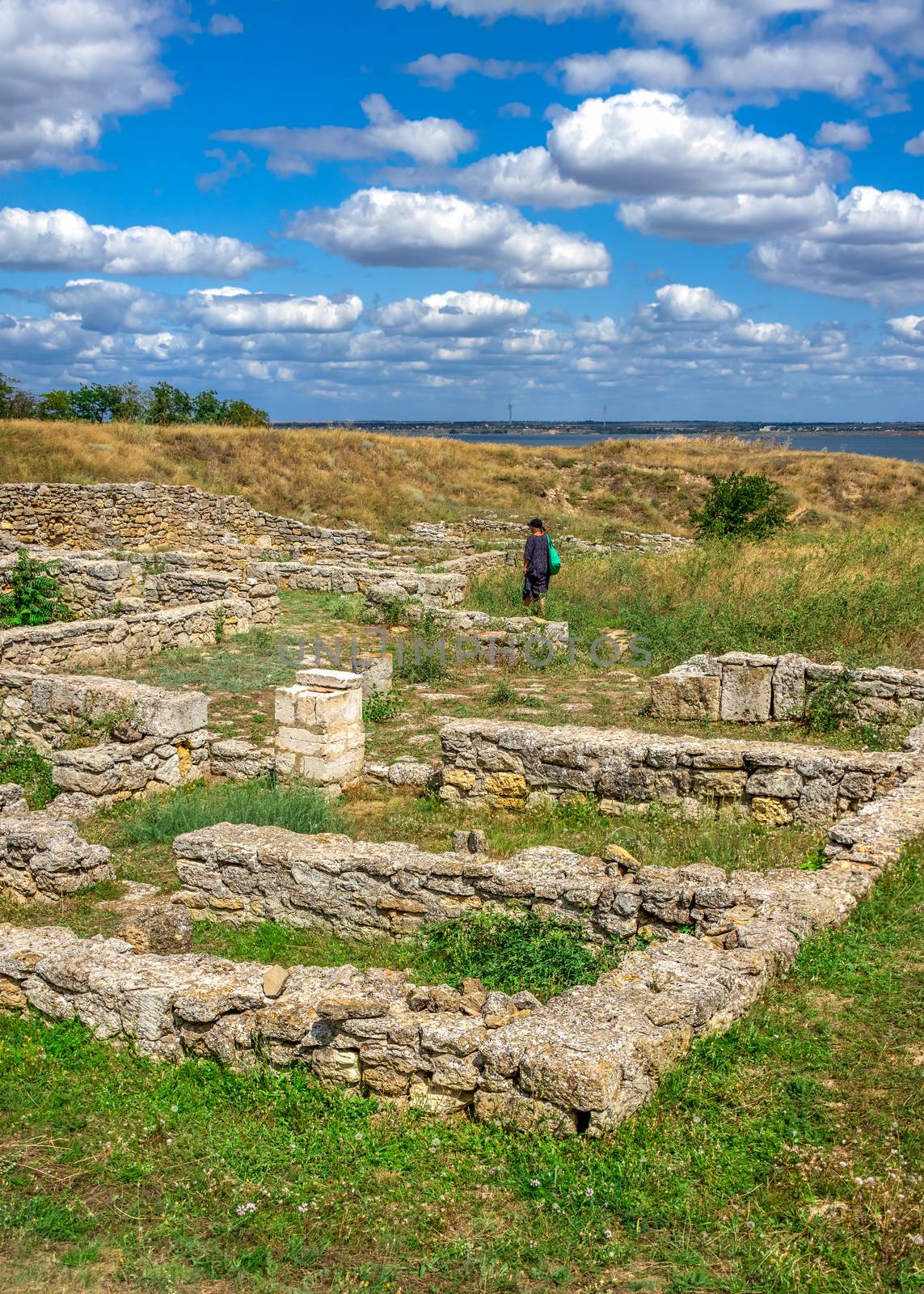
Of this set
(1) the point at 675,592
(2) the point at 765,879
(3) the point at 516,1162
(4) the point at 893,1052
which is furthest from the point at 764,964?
(1) the point at 675,592

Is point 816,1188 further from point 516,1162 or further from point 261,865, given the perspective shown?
point 261,865

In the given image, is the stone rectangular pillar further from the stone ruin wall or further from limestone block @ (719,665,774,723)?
limestone block @ (719,665,774,723)

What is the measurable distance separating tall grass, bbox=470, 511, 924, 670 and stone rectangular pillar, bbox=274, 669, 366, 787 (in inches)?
198

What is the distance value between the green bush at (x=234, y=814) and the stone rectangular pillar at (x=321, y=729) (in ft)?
1.70

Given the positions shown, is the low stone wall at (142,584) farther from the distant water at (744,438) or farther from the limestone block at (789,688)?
the distant water at (744,438)

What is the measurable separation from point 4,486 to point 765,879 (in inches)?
869

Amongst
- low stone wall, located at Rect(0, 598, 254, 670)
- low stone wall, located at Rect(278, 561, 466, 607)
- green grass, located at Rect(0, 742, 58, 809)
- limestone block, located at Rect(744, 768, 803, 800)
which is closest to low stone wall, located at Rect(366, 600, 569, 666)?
low stone wall, located at Rect(278, 561, 466, 607)

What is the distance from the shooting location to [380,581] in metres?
19.7

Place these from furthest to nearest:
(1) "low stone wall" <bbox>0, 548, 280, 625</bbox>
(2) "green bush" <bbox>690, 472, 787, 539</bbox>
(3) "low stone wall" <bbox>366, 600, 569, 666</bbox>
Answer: (2) "green bush" <bbox>690, 472, 787, 539</bbox>, (1) "low stone wall" <bbox>0, 548, 280, 625</bbox>, (3) "low stone wall" <bbox>366, 600, 569, 666</bbox>

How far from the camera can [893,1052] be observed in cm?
416

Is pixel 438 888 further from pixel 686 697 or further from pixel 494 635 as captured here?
pixel 494 635

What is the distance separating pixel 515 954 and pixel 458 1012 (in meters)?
1.01

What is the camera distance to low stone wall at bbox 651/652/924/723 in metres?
9.66

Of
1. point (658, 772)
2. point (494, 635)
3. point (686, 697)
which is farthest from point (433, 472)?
point (658, 772)
